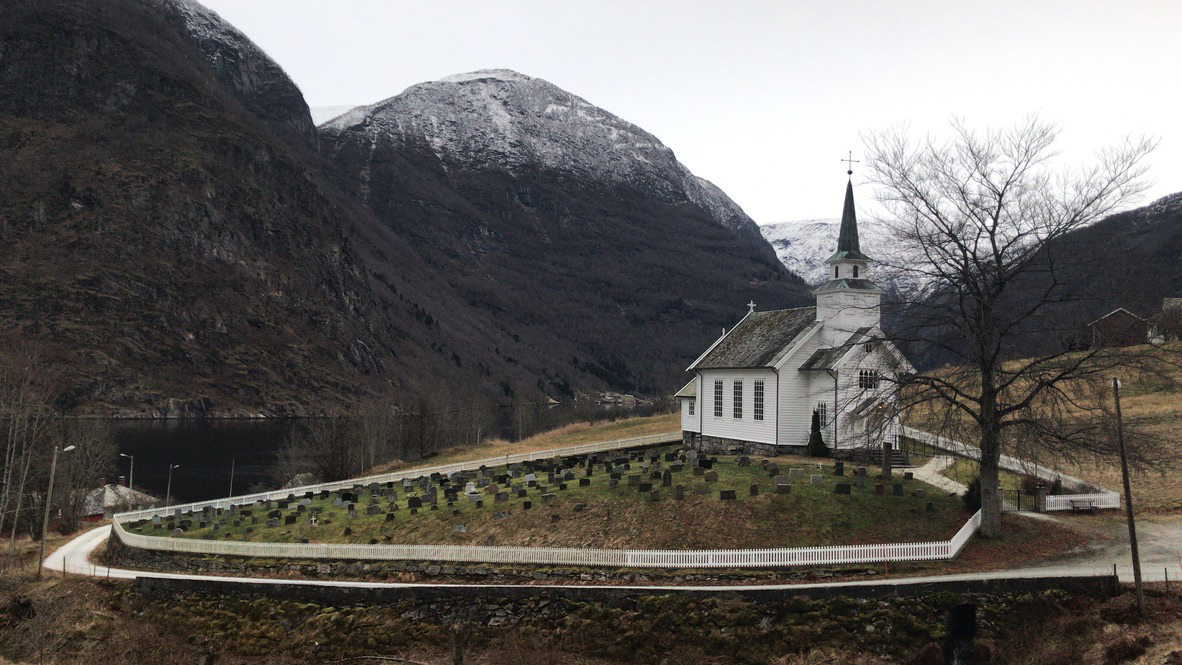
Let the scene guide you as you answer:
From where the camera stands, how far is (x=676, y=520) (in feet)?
102

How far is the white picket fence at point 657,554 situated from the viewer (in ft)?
88.8

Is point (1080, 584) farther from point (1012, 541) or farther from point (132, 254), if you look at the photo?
point (132, 254)

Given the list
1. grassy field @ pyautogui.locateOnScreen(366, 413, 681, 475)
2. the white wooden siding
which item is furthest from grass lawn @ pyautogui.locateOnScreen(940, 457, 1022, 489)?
grassy field @ pyautogui.locateOnScreen(366, 413, 681, 475)

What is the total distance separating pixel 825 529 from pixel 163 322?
14706 cm

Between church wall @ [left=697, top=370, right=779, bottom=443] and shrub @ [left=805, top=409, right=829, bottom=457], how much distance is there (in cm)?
193

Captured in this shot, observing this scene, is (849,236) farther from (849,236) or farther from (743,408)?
(743,408)

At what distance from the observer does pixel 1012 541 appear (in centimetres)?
2916

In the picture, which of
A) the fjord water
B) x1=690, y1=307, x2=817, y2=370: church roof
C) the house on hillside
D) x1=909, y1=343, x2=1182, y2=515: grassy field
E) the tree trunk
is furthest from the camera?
the fjord water

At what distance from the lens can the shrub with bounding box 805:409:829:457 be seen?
42.3 m

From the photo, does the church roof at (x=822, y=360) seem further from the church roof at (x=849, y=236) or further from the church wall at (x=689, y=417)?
the church wall at (x=689, y=417)

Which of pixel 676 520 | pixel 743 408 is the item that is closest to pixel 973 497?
pixel 676 520

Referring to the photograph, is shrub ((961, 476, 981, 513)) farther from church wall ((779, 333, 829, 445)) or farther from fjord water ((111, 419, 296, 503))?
fjord water ((111, 419, 296, 503))

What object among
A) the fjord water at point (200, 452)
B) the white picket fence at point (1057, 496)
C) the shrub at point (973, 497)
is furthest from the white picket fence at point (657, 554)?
the fjord water at point (200, 452)

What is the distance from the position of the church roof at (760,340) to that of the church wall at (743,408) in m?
0.50
